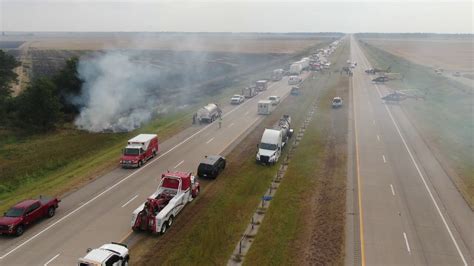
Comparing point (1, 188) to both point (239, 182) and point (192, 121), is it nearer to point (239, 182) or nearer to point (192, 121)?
point (239, 182)

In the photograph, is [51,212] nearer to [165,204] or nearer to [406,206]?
[165,204]

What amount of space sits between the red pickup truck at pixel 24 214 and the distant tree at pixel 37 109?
35950 mm

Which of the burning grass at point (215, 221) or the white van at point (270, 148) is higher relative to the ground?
the white van at point (270, 148)

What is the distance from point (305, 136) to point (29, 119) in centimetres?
4087

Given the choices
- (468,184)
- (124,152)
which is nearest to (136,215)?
(124,152)

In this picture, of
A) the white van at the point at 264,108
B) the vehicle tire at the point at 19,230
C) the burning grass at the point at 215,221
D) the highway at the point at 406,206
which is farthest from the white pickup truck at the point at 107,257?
the white van at the point at 264,108

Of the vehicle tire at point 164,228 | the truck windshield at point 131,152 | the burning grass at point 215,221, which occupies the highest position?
the truck windshield at point 131,152

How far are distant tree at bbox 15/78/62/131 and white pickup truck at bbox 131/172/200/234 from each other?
38402mm

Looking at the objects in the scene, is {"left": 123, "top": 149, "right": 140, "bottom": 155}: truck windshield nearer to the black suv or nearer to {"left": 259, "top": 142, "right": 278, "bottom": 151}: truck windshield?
the black suv

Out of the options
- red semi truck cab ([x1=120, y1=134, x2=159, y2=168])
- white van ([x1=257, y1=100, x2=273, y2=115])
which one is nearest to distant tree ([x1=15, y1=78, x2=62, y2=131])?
red semi truck cab ([x1=120, y1=134, x2=159, y2=168])

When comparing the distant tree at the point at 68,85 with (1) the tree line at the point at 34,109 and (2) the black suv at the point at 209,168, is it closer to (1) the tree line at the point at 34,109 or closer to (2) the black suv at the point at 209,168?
(1) the tree line at the point at 34,109

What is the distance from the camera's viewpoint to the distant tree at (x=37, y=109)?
2345 inches

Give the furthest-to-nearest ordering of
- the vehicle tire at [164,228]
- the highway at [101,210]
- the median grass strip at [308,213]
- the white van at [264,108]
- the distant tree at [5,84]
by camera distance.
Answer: the distant tree at [5,84] < the white van at [264,108] < the vehicle tire at [164,228] < the highway at [101,210] < the median grass strip at [308,213]

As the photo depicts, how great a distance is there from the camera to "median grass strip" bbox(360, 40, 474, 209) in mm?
37847
